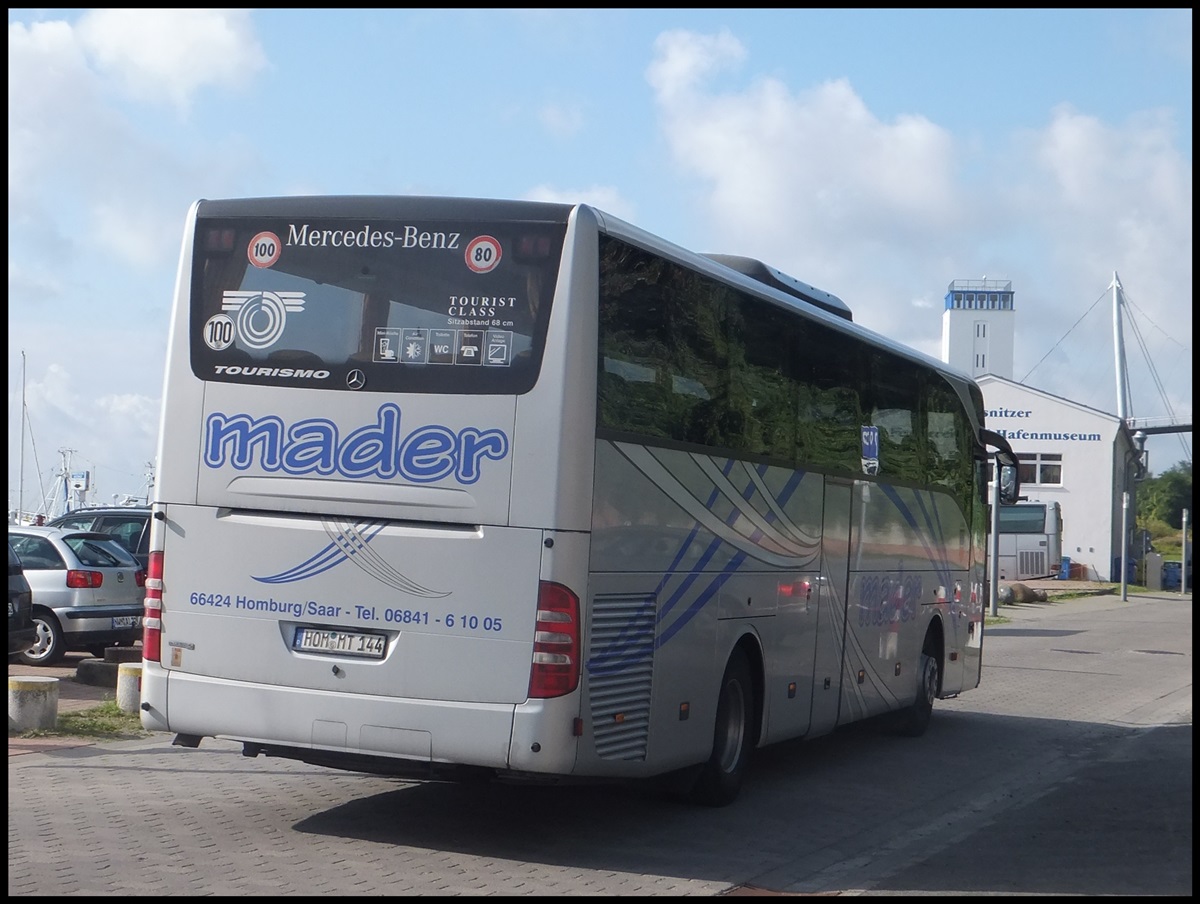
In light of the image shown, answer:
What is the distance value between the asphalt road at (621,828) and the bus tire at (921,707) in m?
0.41

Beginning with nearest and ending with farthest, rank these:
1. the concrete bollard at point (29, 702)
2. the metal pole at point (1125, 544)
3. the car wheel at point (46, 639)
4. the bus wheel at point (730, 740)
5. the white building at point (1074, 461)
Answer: the bus wheel at point (730, 740)
the concrete bollard at point (29, 702)
the car wheel at point (46, 639)
the metal pole at point (1125, 544)
the white building at point (1074, 461)

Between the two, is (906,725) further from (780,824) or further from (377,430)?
(377,430)

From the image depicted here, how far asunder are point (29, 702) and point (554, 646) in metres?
5.83

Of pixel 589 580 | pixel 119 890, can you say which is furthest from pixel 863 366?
pixel 119 890

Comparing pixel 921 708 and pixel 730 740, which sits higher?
Result: pixel 730 740

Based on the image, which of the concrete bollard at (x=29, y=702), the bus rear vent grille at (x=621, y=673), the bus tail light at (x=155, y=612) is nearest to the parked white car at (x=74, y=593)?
the concrete bollard at (x=29, y=702)

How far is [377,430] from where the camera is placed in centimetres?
818

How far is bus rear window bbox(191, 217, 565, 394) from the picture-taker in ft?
26.6

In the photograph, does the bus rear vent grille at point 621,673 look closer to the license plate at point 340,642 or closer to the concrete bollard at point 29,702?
the license plate at point 340,642

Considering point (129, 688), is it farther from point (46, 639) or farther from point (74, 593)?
point (46, 639)

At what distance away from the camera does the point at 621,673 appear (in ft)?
27.8

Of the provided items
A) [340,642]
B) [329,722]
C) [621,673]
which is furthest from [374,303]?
[621,673]

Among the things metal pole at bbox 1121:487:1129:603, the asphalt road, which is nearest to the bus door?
the asphalt road

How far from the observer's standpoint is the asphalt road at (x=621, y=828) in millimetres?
7629
